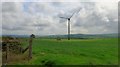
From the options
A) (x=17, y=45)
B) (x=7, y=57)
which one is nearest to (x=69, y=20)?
(x=17, y=45)

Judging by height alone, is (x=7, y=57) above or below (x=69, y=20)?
below

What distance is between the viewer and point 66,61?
71.6 ft

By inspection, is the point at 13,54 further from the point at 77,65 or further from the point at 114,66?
the point at 114,66

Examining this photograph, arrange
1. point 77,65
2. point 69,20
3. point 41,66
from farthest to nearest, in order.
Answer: point 69,20 → point 77,65 → point 41,66

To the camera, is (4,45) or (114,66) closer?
(114,66)

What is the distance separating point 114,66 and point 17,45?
879cm

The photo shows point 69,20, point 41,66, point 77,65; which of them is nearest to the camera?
point 41,66

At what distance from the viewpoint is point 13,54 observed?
78.1 feet

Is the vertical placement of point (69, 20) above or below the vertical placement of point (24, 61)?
above

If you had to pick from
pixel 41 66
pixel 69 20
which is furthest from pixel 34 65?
pixel 69 20

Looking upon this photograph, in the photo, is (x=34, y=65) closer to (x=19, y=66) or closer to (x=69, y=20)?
(x=19, y=66)

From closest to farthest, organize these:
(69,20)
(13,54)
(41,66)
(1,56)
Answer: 1. (41,66)
2. (1,56)
3. (13,54)
4. (69,20)

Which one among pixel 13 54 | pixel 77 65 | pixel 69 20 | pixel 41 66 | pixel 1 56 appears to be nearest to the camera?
pixel 41 66

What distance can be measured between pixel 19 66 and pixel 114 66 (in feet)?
20.9
